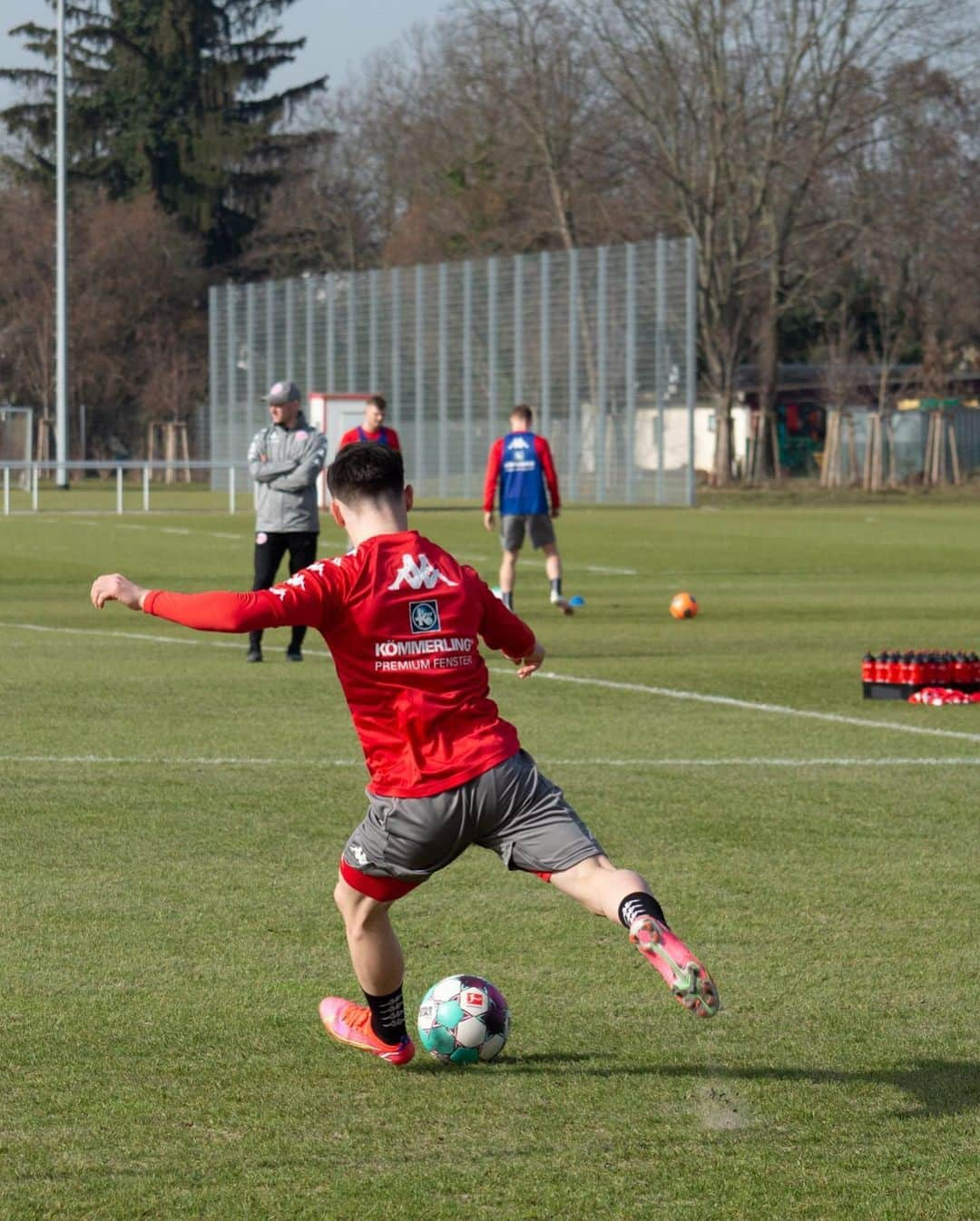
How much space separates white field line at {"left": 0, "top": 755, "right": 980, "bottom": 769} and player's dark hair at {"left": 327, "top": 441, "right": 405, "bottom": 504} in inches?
211

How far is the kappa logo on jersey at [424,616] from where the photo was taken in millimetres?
5078

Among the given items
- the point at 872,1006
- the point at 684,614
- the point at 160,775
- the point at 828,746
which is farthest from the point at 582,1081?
the point at 684,614

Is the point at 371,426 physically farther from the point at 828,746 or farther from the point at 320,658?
the point at 828,746

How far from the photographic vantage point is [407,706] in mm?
5047

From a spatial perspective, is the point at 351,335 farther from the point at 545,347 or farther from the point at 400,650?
the point at 400,650

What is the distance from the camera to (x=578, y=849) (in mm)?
4988

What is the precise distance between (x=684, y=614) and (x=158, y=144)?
66647mm

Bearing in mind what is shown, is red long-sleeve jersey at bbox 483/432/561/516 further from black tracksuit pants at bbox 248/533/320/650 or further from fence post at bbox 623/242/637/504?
fence post at bbox 623/242/637/504

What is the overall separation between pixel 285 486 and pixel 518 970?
967 centimetres

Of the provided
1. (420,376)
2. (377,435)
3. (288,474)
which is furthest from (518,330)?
(288,474)

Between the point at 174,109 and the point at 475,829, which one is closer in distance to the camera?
the point at 475,829

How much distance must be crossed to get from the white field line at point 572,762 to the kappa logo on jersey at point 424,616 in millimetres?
5362

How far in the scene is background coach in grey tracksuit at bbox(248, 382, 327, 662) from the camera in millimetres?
15406

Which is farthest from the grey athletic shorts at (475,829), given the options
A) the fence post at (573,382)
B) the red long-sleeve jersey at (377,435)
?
the fence post at (573,382)
